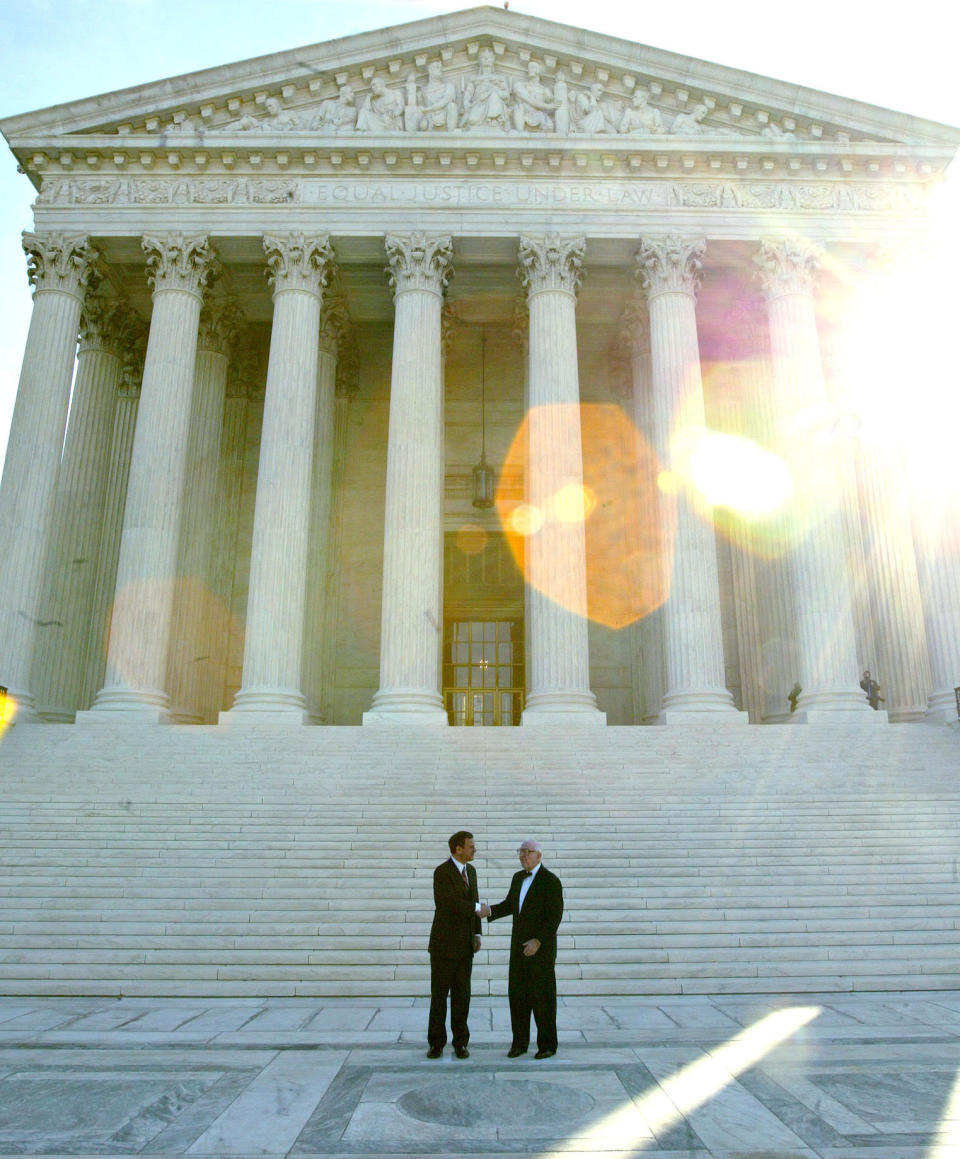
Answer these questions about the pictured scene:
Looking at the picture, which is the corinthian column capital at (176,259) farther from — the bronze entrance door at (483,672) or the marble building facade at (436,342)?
the bronze entrance door at (483,672)

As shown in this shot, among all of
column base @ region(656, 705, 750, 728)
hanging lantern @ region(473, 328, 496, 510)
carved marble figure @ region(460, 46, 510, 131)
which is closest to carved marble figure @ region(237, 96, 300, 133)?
carved marble figure @ region(460, 46, 510, 131)

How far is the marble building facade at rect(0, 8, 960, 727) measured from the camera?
2322 centimetres

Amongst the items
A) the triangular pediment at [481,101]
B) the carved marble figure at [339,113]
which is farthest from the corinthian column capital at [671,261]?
the carved marble figure at [339,113]

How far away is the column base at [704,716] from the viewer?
22.0 m

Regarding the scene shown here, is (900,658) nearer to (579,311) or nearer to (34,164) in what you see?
(579,311)

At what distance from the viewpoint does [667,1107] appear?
6461 millimetres

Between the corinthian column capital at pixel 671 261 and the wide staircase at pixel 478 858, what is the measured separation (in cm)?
1278

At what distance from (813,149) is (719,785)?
19.0 m

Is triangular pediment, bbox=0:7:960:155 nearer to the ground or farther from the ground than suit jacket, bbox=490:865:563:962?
farther from the ground

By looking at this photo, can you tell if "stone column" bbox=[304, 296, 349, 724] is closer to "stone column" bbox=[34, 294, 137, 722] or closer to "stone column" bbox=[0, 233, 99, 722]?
"stone column" bbox=[34, 294, 137, 722]

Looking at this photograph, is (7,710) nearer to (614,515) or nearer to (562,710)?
(562,710)

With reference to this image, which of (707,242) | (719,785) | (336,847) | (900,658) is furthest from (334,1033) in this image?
(707,242)

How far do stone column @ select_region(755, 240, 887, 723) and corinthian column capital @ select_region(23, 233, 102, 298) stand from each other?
1935 cm

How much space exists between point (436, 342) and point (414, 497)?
188 inches
